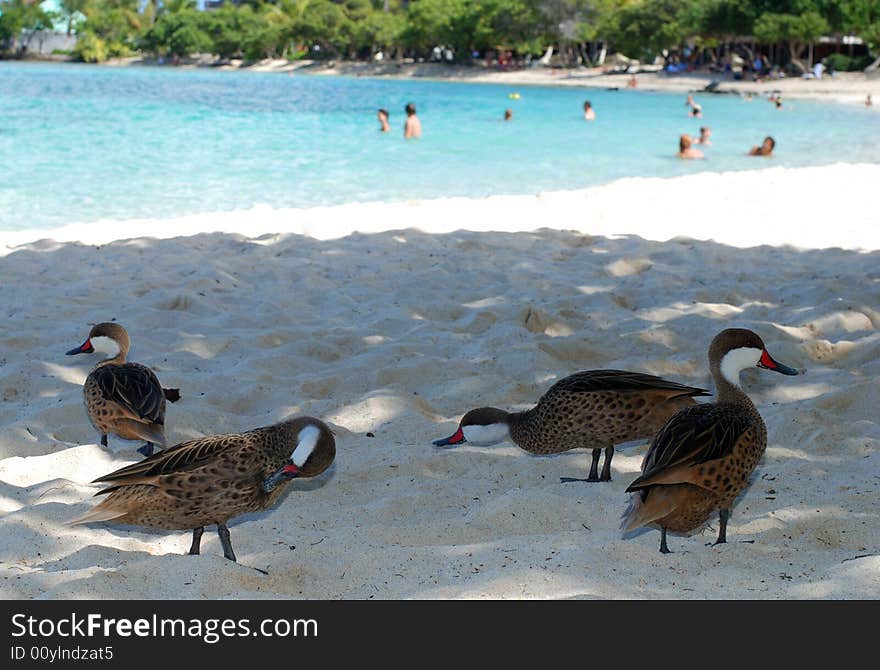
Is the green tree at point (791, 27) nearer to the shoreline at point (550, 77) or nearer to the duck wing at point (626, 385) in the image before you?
the shoreline at point (550, 77)

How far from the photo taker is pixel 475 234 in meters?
9.31

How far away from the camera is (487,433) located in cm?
405

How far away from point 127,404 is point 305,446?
1132 millimetres

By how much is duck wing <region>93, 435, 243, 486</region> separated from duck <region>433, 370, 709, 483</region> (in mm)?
1247

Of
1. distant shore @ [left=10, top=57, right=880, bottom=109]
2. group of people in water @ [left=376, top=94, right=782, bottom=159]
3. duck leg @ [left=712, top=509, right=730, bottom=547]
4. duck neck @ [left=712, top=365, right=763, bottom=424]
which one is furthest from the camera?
distant shore @ [left=10, top=57, right=880, bottom=109]

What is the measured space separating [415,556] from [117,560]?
0.95m

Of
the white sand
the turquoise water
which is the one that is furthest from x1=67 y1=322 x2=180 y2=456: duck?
the turquoise water

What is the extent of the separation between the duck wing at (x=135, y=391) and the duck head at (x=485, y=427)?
1.25 metres

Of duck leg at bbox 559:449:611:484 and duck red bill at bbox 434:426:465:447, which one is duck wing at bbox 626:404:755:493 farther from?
duck red bill at bbox 434:426:465:447

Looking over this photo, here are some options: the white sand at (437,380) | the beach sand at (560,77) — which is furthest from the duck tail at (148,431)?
the beach sand at (560,77)

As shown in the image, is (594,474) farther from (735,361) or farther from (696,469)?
(696,469)

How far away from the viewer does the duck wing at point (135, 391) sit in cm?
395

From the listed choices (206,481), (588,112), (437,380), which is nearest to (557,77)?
(588,112)

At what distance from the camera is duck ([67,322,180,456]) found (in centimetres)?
394
